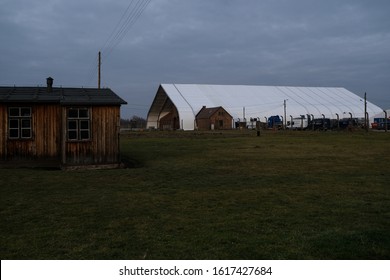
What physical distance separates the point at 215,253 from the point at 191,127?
217 feet

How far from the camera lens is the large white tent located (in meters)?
73.8

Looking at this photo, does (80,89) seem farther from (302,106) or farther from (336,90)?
(336,90)

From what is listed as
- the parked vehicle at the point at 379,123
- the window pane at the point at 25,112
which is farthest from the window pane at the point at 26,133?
the parked vehicle at the point at 379,123

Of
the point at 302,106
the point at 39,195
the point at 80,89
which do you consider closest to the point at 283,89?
the point at 302,106

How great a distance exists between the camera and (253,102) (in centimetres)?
7794

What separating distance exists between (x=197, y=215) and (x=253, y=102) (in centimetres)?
7123

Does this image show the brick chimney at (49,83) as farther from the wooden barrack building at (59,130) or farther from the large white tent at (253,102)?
the large white tent at (253,102)

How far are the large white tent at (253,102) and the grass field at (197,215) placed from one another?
57.6m

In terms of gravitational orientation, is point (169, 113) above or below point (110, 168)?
above

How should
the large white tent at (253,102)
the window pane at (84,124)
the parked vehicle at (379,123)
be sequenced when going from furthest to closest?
1. the large white tent at (253,102)
2. the parked vehicle at (379,123)
3. the window pane at (84,124)

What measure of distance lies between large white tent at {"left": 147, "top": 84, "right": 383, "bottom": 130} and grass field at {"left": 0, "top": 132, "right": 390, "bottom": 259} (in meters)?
57.6

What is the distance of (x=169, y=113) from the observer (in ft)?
262

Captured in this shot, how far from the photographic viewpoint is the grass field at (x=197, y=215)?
593cm

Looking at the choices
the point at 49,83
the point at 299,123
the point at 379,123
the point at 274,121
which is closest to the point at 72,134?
the point at 49,83
